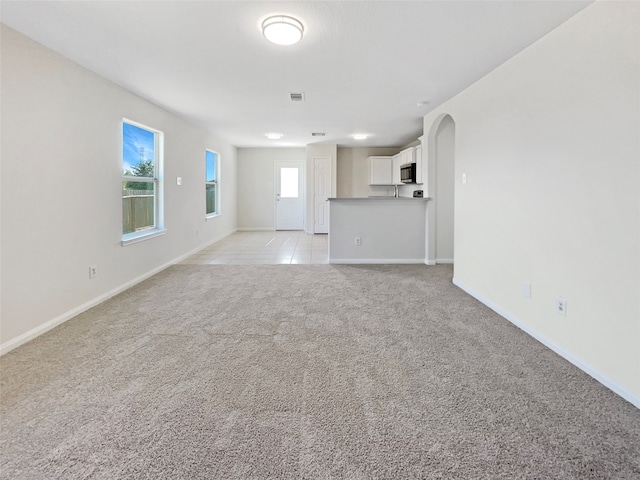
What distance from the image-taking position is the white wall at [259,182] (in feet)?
30.8

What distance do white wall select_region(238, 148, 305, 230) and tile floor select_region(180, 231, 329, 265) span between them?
2.78 ft

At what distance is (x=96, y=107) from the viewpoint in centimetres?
337

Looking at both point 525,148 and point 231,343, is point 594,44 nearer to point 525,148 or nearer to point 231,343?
point 525,148

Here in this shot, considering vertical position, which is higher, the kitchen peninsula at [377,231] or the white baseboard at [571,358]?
the kitchen peninsula at [377,231]

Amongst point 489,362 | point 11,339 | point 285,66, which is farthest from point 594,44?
point 11,339

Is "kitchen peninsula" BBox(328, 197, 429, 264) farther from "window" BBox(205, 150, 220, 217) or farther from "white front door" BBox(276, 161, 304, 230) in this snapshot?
"white front door" BBox(276, 161, 304, 230)

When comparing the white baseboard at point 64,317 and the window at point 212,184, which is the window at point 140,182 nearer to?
the white baseboard at point 64,317

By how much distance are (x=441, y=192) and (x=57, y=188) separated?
185 inches

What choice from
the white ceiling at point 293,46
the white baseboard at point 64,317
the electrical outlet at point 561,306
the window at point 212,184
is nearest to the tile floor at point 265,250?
the window at point 212,184

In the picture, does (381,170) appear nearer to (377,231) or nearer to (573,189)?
(377,231)

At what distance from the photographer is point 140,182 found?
4.52 metres

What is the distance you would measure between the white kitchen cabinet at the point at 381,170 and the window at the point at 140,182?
5.24m

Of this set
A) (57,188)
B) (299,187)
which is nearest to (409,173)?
(299,187)

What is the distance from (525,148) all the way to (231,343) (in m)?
2.70
